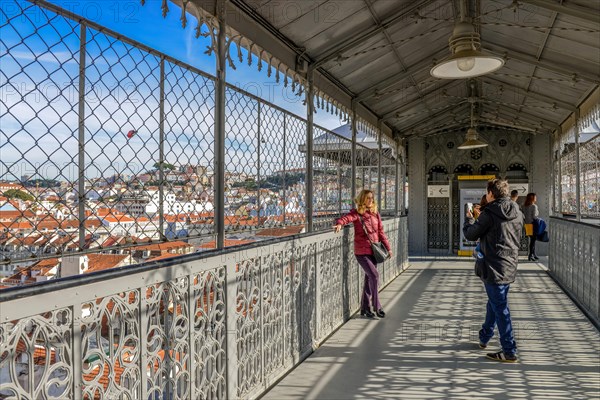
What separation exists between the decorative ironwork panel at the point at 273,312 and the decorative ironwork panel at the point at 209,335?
580 mm

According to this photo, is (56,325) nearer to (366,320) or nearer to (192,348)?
(192,348)

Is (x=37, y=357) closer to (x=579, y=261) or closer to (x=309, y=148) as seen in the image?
(x=309, y=148)

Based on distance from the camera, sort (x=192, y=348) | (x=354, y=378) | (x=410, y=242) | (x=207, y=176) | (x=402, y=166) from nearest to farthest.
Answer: (x=192, y=348) → (x=207, y=176) → (x=354, y=378) → (x=402, y=166) → (x=410, y=242)

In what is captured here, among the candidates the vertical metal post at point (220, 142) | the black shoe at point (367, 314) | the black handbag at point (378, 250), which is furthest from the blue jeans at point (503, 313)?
the vertical metal post at point (220, 142)

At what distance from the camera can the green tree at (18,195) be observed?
1.83 meters

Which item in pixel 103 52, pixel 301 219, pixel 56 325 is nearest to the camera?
pixel 56 325

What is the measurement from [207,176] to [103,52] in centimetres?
104

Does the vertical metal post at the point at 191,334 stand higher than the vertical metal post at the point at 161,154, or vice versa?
the vertical metal post at the point at 161,154

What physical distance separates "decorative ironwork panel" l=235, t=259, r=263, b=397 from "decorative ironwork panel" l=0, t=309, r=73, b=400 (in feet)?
4.49

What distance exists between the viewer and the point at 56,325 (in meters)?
1.76

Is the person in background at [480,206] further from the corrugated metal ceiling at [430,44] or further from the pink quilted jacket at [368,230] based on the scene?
the corrugated metal ceiling at [430,44]

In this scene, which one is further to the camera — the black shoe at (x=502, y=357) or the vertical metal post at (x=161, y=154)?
the black shoe at (x=502, y=357)

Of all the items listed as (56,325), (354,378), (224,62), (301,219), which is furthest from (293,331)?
(56,325)

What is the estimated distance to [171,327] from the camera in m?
2.44
